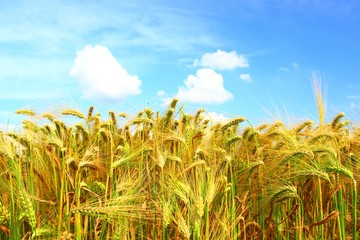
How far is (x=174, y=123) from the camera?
14.6 ft

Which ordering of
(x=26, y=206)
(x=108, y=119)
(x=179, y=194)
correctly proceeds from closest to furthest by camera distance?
1. (x=26, y=206)
2. (x=179, y=194)
3. (x=108, y=119)

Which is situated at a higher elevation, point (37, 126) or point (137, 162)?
point (37, 126)

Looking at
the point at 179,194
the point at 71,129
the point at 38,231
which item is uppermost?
the point at 71,129

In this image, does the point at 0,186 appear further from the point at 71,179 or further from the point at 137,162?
the point at 137,162

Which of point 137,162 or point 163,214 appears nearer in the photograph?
point 163,214

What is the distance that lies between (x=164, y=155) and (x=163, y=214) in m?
0.52

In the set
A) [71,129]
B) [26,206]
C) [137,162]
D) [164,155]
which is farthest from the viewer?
[71,129]

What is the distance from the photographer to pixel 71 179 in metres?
3.50

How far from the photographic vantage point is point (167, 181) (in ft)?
11.5

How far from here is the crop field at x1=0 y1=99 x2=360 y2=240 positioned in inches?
132

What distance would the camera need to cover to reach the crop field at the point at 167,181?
335cm

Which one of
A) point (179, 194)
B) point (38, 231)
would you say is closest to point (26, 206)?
point (38, 231)

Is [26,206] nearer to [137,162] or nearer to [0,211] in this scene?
[0,211]

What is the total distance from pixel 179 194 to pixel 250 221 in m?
0.82
